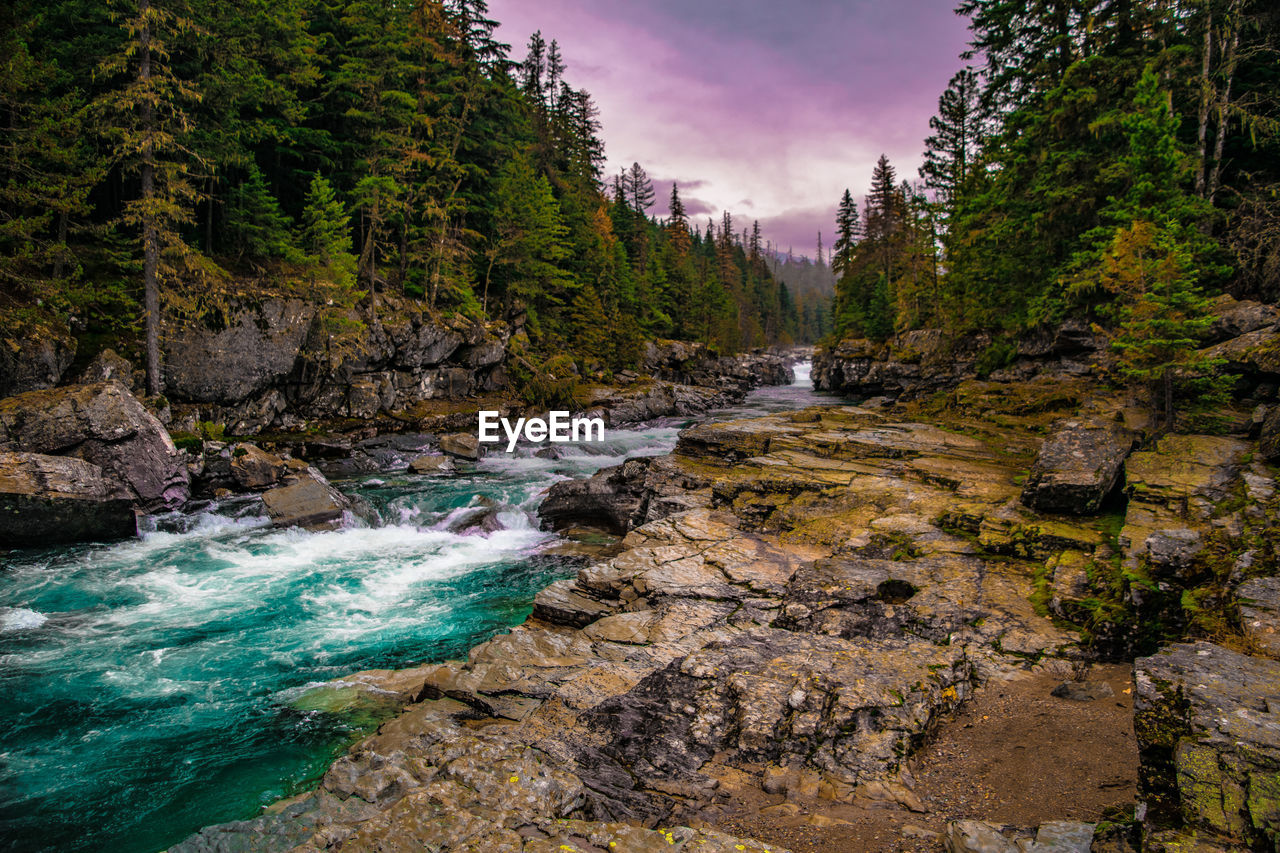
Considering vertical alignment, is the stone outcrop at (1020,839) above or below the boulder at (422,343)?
below

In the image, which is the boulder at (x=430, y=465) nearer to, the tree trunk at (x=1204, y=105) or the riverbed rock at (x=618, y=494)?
the riverbed rock at (x=618, y=494)

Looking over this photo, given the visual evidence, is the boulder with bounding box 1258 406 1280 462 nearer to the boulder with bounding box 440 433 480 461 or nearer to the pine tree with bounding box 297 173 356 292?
the boulder with bounding box 440 433 480 461

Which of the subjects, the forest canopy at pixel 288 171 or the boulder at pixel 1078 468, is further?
the forest canopy at pixel 288 171

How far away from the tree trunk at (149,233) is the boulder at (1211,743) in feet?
82.8

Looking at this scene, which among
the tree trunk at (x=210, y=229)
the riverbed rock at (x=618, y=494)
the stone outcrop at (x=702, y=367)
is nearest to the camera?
the riverbed rock at (x=618, y=494)

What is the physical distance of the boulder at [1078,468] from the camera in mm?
9422

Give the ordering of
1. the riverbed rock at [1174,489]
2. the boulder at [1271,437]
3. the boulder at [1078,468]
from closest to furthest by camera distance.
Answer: the riverbed rock at [1174,489]
the boulder at [1271,437]
the boulder at [1078,468]

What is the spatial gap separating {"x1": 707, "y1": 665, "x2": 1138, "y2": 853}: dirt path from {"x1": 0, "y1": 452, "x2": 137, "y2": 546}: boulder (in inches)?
664

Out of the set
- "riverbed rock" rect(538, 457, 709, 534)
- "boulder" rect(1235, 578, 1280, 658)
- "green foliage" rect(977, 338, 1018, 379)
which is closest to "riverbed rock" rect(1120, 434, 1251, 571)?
"boulder" rect(1235, 578, 1280, 658)

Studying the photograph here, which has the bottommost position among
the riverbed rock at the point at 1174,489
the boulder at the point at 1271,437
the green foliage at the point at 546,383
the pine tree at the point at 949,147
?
the riverbed rock at the point at 1174,489

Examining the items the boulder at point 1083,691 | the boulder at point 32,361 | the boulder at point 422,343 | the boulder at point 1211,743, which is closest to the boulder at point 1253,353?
the boulder at point 1083,691

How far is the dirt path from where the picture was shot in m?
4.63

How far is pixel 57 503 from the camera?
13047 millimetres

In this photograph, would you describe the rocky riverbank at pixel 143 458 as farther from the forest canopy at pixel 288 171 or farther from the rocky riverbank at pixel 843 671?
the rocky riverbank at pixel 843 671
